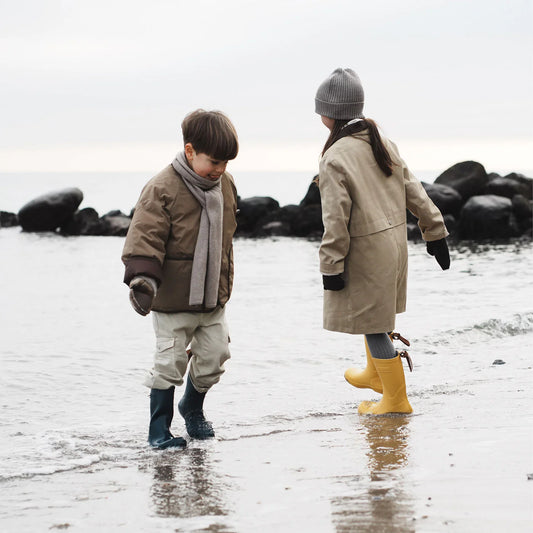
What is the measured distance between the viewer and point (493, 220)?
24.7 m

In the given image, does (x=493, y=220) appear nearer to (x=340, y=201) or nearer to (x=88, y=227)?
(x=88, y=227)

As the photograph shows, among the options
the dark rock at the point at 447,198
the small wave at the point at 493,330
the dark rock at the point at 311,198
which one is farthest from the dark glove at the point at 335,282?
the dark rock at the point at 311,198

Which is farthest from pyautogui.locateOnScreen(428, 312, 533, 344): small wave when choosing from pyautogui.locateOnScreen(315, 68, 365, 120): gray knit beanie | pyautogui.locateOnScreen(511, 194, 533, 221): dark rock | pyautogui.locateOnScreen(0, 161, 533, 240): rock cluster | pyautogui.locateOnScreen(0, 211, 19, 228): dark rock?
pyautogui.locateOnScreen(0, 211, 19, 228): dark rock

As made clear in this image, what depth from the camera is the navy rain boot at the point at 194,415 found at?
4527 mm

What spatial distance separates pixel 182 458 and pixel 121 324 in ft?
18.3

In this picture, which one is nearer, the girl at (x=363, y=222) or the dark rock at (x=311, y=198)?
the girl at (x=363, y=222)

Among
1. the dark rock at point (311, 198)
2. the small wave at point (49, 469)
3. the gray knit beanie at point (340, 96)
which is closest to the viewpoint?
the small wave at point (49, 469)

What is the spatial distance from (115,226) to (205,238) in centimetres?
2633

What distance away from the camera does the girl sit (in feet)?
14.8

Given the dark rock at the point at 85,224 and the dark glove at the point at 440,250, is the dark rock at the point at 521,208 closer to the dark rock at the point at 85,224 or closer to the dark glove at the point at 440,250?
the dark rock at the point at 85,224

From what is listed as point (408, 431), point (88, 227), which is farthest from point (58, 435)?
point (88, 227)

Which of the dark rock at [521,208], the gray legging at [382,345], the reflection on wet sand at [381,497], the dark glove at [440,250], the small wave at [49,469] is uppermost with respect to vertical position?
the dark rock at [521,208]

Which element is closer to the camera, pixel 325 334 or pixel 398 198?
pixel 398 198

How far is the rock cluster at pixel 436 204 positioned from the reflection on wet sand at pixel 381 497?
20775mm
